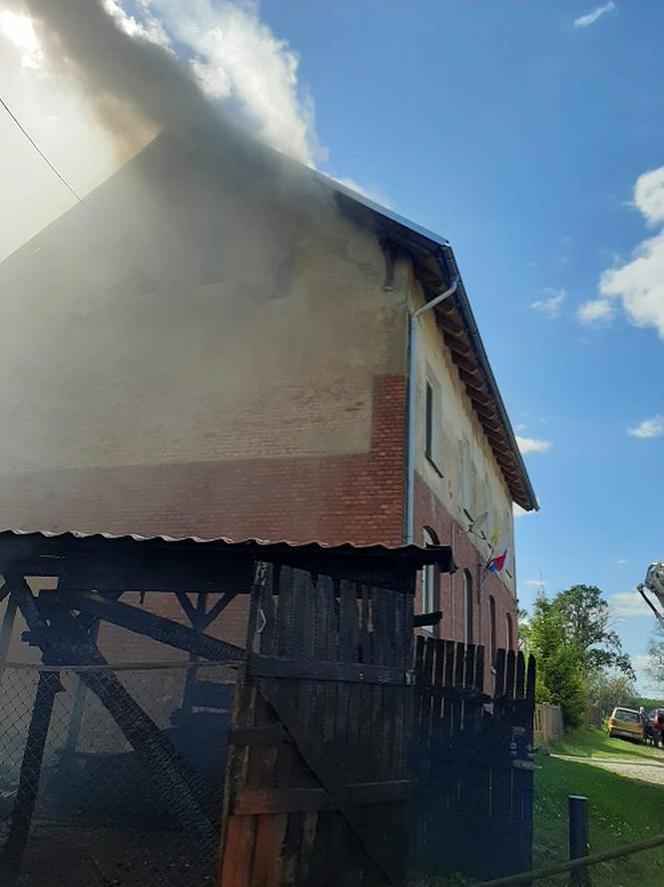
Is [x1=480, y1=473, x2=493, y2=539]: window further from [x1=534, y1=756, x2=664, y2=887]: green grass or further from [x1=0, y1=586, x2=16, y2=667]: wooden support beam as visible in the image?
[x1=0, y1=586, x2=16, y2=667]: wooden support beam

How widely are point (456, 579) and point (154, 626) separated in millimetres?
8584

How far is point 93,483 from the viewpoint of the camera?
10570 mm

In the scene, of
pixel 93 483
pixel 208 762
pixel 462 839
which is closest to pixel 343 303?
pixel 93 483

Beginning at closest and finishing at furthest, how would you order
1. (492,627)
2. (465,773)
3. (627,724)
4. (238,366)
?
(465,773)
(238,366)
(492,627)
(627,724)

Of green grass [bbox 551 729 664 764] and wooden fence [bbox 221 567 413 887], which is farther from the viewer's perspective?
green grass [bbox 551 729 664 764]

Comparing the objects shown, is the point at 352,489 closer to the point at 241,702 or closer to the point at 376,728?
the point at 376,728

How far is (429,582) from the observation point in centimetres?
1064

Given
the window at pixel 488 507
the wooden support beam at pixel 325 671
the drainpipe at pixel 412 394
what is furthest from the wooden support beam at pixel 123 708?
the window at pixel 488 507

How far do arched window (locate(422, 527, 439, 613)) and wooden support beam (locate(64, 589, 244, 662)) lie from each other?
18.2 feet

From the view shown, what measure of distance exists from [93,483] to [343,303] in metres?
4.78

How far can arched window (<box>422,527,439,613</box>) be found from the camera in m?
9.97

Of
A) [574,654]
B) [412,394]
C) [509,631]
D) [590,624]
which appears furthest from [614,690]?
[412,394]

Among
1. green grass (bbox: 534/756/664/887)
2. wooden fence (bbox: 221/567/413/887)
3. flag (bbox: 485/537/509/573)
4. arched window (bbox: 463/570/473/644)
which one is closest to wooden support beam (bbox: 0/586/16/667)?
wooden fence (bbox: 221/567/413/887)

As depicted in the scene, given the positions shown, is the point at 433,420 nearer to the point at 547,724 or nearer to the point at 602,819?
the point at 602,819
